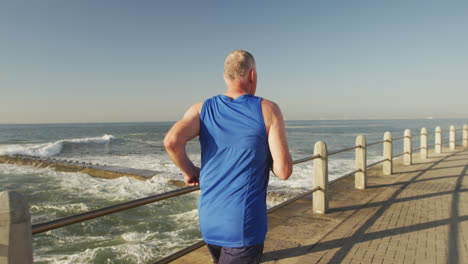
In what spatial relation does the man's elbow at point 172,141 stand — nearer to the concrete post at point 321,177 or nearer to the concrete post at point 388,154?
the concrete post at point 321,177

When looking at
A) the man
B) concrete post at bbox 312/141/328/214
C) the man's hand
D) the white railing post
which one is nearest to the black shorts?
the man

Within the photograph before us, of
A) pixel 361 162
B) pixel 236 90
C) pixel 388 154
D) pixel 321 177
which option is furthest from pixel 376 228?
pixel 388 154

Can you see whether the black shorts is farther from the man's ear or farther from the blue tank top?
the man's ear

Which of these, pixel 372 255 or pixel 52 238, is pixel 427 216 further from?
pixel 52 238

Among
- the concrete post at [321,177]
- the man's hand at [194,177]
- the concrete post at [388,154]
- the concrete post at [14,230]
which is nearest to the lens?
the concrete post at [14,230]

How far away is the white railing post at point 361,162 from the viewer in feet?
22.1

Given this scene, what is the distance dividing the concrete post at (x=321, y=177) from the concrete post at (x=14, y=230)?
14.2ft

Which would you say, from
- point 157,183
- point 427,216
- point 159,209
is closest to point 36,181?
point 157,183

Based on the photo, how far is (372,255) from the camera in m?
3.52

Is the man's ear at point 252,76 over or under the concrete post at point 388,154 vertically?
over

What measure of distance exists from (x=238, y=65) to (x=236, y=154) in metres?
0.46

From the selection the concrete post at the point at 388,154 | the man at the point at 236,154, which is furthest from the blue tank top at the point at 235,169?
the concrete post at the point at 388,154

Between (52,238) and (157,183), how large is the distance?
5.06 meters

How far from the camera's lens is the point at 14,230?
143 cm
